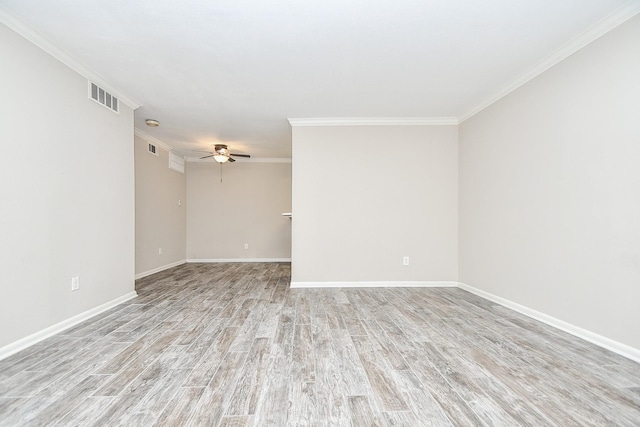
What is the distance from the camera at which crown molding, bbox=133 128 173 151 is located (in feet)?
16.0

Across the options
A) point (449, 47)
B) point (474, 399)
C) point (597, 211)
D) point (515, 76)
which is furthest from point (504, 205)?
point (474, 399)

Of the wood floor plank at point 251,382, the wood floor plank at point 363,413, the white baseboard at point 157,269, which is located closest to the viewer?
the wood floor plank at point 363,413

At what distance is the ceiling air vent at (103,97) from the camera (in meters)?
3.03

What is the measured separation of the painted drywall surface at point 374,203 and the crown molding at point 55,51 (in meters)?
2.20

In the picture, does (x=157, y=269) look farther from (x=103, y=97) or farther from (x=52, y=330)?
(x=103, y=97)

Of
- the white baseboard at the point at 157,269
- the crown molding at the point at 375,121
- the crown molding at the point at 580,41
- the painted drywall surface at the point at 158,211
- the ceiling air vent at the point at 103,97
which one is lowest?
the white baseboard at the point at 157,269

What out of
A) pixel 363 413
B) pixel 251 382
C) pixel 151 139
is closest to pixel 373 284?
pixel 251 382

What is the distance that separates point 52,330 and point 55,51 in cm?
228

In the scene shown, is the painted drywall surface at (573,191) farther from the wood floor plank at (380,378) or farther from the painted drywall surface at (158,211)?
the painted drywall surface at (158,211)

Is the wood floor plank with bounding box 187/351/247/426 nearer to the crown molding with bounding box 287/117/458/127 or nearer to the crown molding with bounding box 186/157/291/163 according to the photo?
the crown molding with bounding box 287/117/458/127

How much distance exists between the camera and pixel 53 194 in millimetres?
2531

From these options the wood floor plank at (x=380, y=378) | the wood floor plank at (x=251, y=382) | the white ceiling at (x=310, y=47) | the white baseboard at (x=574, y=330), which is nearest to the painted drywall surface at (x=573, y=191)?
the white baseboard at (x=574, y=330)

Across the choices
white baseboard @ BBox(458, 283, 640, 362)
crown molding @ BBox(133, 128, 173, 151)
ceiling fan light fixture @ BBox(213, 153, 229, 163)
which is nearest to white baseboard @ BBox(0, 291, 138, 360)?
crown molding @ BBox(133, 128, 173, 151)

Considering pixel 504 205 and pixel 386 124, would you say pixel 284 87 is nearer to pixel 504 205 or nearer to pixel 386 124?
pixel 386 124
